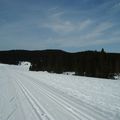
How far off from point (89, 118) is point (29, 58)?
193 meters

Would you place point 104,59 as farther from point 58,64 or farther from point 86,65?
point 58,64

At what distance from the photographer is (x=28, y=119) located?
742cm

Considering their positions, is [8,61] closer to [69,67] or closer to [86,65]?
[69,67]

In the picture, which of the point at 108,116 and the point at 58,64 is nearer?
the point at 108,116

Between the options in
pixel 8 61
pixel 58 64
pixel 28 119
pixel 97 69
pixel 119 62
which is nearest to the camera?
pixel 28 119

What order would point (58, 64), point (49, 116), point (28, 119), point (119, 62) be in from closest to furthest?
point (28, 119)
point (49, 116)
point (119, 62)
point (58, 64)

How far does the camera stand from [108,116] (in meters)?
8.09

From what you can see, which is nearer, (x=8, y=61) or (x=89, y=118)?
(x=89, y=118)

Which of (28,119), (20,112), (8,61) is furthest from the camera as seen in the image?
(8,61)

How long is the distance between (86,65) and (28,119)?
194 ft

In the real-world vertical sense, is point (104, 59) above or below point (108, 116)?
above

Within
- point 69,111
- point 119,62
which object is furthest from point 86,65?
point 69,111

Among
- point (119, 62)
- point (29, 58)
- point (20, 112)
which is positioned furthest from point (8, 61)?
point (20, 112)

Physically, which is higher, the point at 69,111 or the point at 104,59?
the point at 104,59
